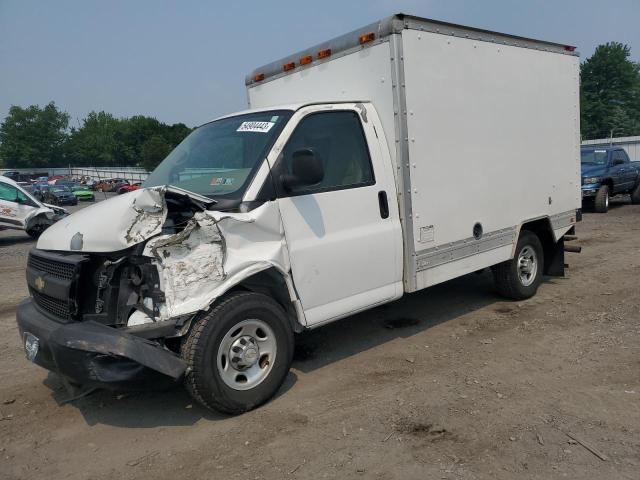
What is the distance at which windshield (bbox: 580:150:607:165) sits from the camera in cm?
1580

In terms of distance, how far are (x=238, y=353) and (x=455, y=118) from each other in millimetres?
3118

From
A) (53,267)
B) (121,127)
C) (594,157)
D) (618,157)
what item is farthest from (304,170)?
(121,127)

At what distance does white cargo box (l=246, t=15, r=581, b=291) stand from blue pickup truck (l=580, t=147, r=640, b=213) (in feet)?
31.2

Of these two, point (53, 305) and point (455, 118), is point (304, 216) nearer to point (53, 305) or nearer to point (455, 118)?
point (53, 305)

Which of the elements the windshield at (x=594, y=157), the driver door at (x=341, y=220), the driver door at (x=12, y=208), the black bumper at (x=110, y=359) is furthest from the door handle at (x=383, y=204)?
the driver door at (x=12, y=208)

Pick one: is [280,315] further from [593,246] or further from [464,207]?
[593,246]

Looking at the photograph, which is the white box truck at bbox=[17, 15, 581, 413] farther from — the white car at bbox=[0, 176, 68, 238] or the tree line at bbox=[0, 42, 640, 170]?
the tree line at bbox=[0, 42, 640, 170]

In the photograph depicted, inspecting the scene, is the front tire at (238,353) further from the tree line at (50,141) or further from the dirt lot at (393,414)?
the tree line at (50,141)

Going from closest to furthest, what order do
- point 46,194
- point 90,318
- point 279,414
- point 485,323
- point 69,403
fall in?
point 90,318 < point 279,414 < point 69,403 < point 485,323 < point 46,194

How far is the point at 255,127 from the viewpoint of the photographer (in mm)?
4340

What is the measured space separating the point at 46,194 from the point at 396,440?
3357 centimetres

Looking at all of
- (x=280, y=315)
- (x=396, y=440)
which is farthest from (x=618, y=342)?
(x=280, y=315)

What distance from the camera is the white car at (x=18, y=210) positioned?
15.2 metres

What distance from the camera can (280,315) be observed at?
13.0 ft
